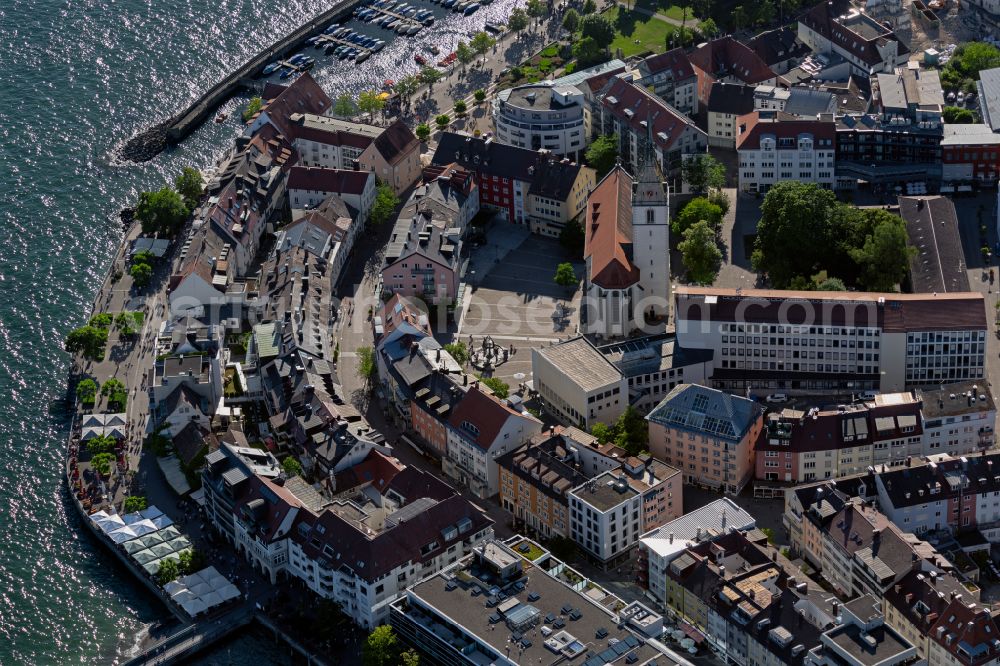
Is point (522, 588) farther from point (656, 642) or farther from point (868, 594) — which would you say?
point (868, 594)

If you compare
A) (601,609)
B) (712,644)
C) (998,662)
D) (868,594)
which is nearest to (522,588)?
(601,609)

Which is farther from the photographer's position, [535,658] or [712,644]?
[712,644]

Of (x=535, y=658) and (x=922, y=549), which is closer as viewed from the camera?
(x=535, y=658)

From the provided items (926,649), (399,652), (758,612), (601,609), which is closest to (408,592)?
(399,652)

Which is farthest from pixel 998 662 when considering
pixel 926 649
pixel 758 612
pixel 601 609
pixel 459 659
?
pixel 459 659

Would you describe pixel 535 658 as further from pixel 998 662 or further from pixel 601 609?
pixel 998 662
